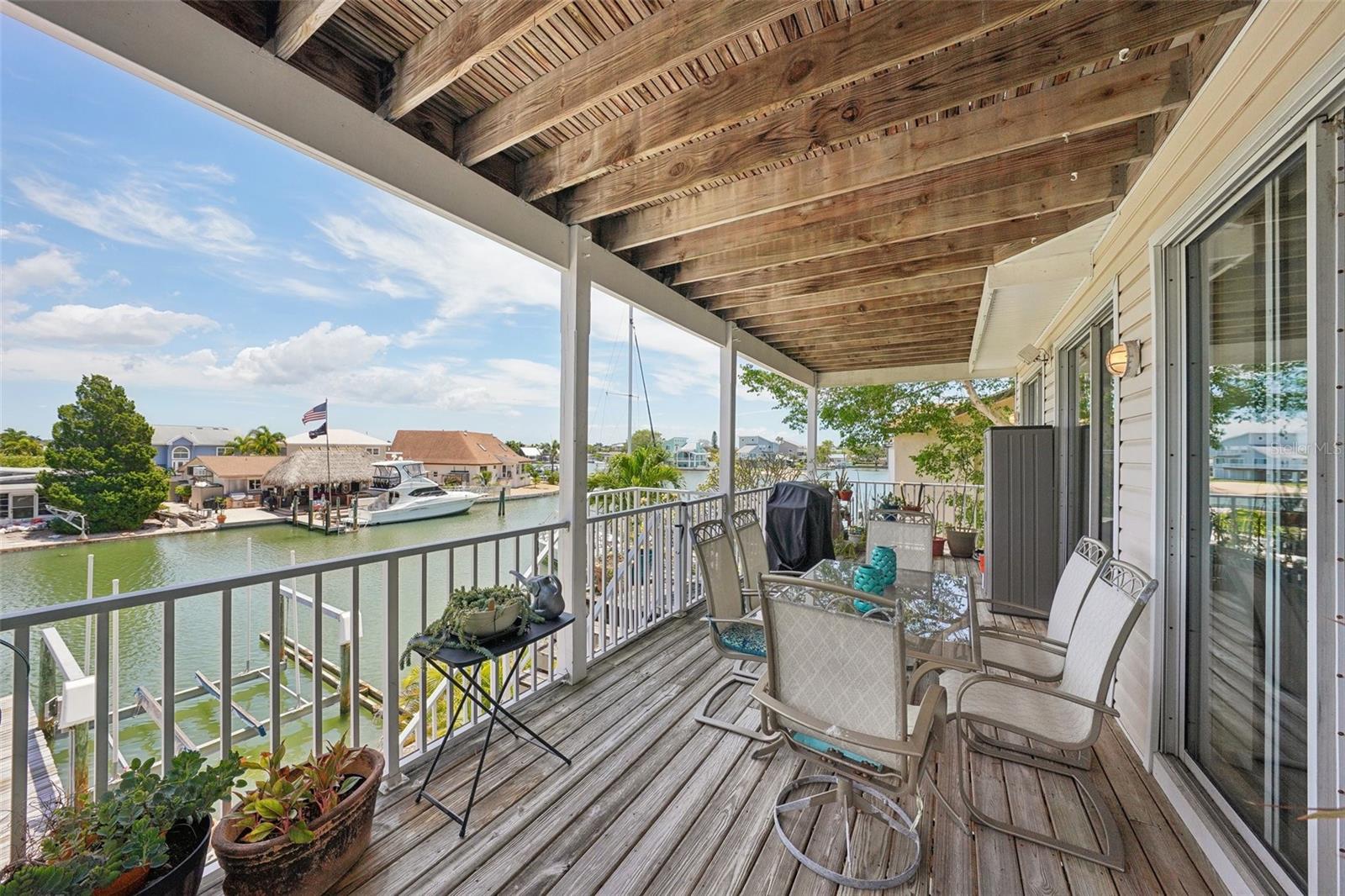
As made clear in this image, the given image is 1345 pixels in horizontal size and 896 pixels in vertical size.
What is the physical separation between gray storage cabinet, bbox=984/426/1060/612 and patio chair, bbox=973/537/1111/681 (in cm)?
190

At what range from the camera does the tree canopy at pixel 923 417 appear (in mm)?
9547

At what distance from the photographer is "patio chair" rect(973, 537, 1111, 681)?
2.35 m

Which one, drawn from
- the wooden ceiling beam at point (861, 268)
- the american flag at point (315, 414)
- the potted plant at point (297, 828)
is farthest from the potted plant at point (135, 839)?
the wooden ceiling beam at point (861, 268)

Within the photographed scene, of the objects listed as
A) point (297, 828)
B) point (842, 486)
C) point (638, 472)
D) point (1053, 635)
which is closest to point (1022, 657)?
point (1053, 635)

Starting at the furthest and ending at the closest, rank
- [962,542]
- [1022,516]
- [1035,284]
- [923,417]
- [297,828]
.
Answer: [923,417]
[962,542]
[1022,516]
[1035,284]
[297,828]

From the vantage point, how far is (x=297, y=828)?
1.55m

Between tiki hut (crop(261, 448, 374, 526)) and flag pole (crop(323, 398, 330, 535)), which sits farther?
flag pole (crop(323, 398, 330, 535))

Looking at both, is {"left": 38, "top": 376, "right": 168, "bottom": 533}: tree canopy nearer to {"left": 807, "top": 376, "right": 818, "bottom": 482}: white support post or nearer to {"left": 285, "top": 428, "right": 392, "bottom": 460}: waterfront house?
{"left": 285, "top": 428, "right": 392, "bottom": 460}: waterfront house

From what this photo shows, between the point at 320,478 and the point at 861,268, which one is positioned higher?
the point at 861,268

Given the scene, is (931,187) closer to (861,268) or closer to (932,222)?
(932,222)

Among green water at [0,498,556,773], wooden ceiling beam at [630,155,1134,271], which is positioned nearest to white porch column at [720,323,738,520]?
wooden ceiling beam at [630,155,1134,271]

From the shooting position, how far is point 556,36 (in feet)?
6.63

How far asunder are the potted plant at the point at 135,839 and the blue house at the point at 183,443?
105 centimetres

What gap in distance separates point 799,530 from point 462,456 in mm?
2821
